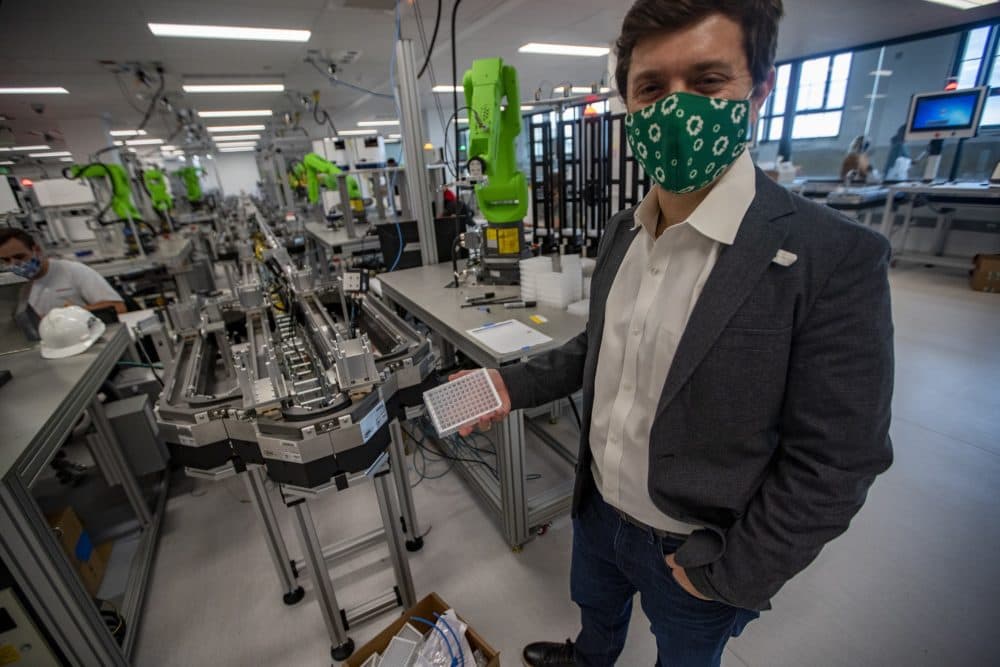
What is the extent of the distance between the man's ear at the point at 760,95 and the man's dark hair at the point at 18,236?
352cm

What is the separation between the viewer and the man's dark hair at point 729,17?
618 millimetres

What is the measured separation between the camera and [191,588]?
1.77m

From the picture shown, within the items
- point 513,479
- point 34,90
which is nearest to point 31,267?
point 513,479

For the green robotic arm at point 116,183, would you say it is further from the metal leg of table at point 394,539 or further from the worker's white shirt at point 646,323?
the worker's white shirt at point 646,323

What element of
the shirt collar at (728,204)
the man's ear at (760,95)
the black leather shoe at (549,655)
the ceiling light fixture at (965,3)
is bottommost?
the black leather shoe at (549,655)

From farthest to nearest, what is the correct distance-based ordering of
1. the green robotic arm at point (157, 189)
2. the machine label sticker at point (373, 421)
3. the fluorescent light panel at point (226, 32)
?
the green robotic arm at point (157, 189) → the fluorescent light panel at point (226, 32) → the machine label sticker at point (373, 421)

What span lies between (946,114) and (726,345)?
21.4 feet

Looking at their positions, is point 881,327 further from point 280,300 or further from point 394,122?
point 394,122

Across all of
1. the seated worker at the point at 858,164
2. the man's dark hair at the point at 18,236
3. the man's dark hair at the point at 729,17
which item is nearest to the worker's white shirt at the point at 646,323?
the man's dark hair at the point at 729,17

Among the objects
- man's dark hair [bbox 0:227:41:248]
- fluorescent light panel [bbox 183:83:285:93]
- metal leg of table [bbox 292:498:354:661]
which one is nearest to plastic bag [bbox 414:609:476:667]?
metal leg of table [bbox 292:498:354:661]

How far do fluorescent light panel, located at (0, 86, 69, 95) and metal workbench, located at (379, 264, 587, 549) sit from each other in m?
7.08

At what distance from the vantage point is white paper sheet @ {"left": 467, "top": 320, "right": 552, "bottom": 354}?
4.83 ft

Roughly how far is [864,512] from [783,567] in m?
1.78

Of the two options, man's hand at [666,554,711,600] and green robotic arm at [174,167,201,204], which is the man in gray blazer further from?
green robotic arm at [174,167,201,204]
